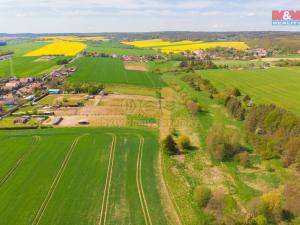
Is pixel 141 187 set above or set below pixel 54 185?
below

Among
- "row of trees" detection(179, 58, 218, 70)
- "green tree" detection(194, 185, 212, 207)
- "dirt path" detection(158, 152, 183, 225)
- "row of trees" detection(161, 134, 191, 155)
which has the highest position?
"row of trees" detection(179, 58, 218, 70)

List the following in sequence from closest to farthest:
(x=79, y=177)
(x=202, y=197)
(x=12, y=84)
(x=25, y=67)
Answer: (x=202, y=197) < (x=79, y=177) < (x=12, y=84) < (x=25, y=67)

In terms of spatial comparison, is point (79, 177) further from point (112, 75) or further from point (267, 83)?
point (112, 75)

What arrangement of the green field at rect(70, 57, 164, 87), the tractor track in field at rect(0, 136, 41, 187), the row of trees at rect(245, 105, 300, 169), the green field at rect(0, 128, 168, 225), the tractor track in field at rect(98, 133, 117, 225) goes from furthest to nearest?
the green field at rect(70, 57, 164, 87), the row of trees at rect(245, 105, 300, 169), the tractor track in field at rect(0, 136, 41, 187), the green field at rect(0, 128, 168, 225), the tractor track in field at rect(98, 133, 117, 225)

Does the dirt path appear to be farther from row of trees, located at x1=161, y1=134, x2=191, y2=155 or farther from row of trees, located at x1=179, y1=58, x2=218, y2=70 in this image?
row of trees, located at x1=179, y1=58, x2=218, y2=70

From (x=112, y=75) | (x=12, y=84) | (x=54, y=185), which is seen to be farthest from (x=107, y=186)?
(x=112, y=75)

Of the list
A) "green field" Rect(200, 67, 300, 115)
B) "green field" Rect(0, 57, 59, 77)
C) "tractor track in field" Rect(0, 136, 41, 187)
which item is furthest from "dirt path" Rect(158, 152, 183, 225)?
"green field" Rect(0, 57, 59, 77)
